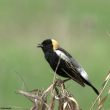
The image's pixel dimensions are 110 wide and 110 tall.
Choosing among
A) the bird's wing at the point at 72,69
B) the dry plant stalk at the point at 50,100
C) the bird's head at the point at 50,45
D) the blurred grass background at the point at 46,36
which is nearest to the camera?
the dry plant stalk at the point at 50,100

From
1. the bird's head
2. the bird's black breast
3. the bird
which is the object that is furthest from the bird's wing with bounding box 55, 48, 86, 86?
the bird's head

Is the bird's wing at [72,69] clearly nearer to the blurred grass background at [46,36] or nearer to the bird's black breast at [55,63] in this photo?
the bird's black breast at [55,63]

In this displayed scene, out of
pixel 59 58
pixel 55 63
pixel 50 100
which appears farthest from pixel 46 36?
pixel 50 100

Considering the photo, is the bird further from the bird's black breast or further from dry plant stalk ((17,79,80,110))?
dry plant stalk ((17,79,80,110))

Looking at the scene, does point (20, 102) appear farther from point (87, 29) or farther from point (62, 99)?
point (62, 99)

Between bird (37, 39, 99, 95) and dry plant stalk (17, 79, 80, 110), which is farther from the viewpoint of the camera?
bird (37, 39, 99, 95)

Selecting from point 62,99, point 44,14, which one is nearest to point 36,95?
point 62,99

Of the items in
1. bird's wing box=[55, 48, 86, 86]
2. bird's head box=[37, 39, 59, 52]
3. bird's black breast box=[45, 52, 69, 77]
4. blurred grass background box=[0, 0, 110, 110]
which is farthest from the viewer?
blurred grass background box=[0, 0, 110, 110]

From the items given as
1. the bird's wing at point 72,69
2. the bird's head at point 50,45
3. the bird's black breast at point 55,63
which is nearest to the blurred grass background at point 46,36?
the bird's head at point 50,45

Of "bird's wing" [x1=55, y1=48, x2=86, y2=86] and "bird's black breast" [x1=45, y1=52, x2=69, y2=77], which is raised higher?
"bird's wing" [x1=55, y1=48, x2=86, y2=86]

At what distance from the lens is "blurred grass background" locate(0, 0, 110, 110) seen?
1295cm

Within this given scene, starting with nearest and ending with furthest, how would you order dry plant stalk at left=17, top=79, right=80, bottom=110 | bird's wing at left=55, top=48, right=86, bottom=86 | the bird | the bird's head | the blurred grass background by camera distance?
dry plant stalk at left=17, top=79, right=80, bottom=110, bird's wing at left=55, top=48, right=86, bottom=86, the bird, the bird's head, the blurred grass background

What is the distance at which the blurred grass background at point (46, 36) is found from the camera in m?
12.9

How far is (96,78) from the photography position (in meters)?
13.4
